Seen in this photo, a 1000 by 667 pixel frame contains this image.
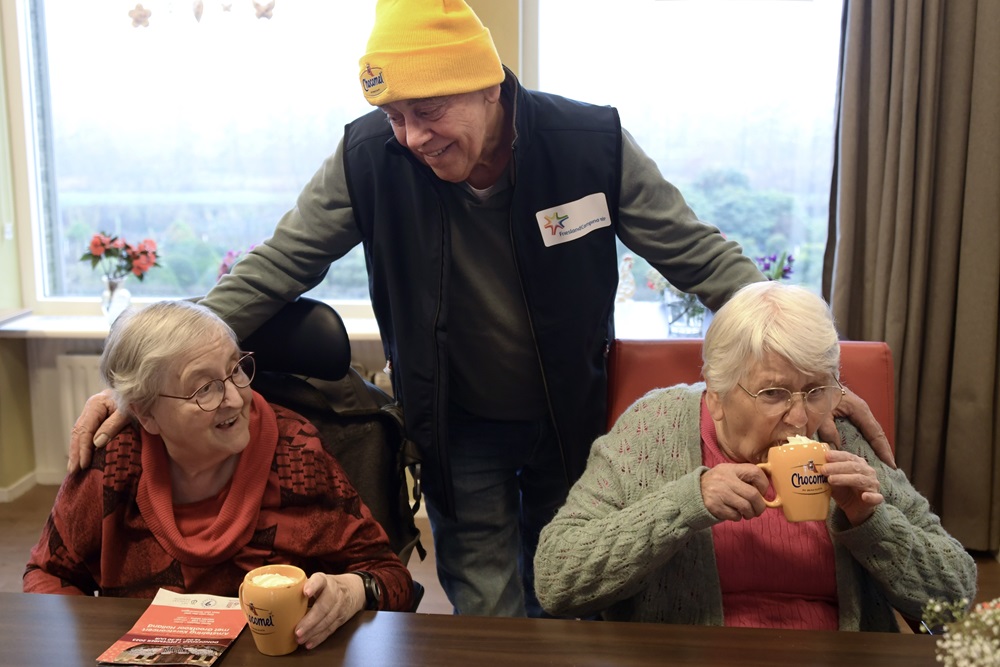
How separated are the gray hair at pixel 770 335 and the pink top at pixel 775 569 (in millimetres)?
256

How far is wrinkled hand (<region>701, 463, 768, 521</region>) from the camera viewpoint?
1379mm

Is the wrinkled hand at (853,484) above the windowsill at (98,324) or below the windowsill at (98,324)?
above

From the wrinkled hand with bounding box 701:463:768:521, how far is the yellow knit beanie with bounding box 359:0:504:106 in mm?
828

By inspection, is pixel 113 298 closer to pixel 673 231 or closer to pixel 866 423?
pixel 673 231

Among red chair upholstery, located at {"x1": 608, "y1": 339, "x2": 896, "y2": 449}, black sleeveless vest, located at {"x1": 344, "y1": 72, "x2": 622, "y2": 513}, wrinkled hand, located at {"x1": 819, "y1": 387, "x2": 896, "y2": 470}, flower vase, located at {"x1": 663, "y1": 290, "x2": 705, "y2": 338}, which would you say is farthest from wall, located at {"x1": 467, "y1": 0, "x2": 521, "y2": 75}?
wrinkled hand, located at {"x1": 819, "y1": 387, "x2": 896, "y2": 470}

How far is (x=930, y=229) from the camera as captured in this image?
3.22 meters

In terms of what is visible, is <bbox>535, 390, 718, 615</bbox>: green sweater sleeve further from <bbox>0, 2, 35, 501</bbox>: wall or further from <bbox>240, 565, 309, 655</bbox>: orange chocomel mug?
<bbox>0, 2, 35, 501</bbox>: wall

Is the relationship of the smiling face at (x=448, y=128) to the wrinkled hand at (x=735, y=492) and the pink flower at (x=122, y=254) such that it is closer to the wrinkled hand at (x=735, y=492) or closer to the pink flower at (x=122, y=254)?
the wrinkled hand at (x=735, y=492)

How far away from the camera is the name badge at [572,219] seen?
1854 mm

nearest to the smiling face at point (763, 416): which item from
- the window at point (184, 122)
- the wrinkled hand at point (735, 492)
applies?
the wrinkled hand at point (735, 492)

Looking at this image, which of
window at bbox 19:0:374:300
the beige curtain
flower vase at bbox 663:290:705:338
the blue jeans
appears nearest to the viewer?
the blue jeans

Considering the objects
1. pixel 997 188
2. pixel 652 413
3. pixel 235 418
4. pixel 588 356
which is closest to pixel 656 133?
pixel 997 188

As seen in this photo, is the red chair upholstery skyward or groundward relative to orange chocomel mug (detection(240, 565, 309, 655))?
skyward

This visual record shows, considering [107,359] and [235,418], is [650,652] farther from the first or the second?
[107,359]
